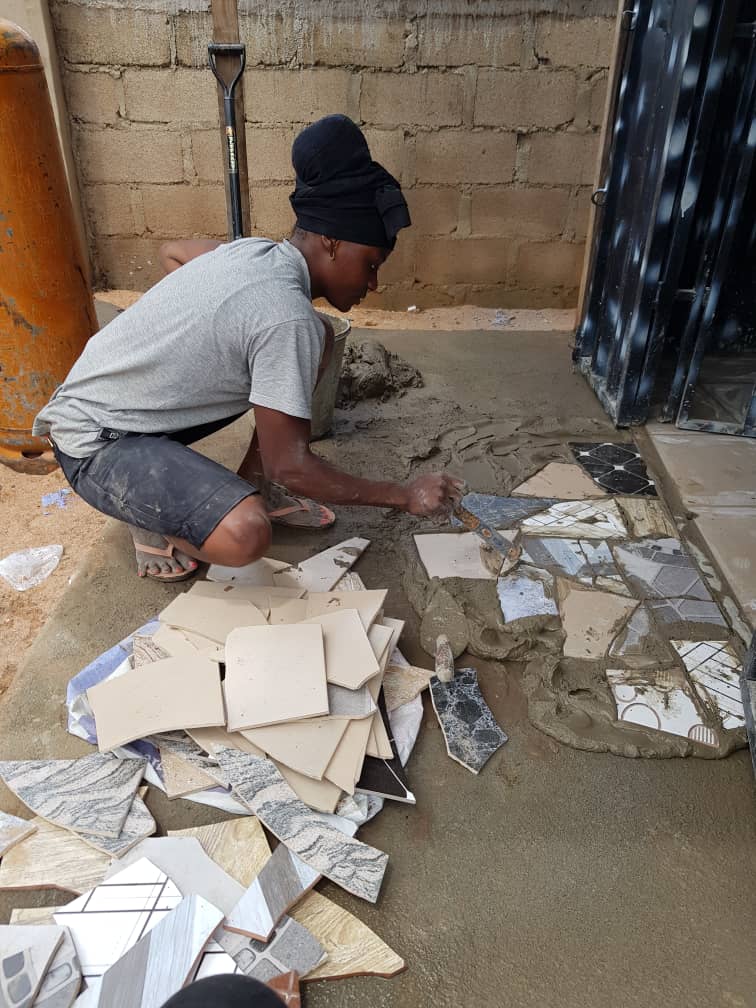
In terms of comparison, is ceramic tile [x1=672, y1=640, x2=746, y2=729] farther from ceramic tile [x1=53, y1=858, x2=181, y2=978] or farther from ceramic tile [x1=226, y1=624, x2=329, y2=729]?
ceramic tile [x1=53, y1=858, x2=181, y2=978]

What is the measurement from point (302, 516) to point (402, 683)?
3.40 feet

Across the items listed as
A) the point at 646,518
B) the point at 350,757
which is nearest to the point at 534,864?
the point at 350,757

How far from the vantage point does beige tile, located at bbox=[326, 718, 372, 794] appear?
181cm

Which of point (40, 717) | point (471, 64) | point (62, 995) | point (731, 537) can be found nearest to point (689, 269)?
point (731, 537)

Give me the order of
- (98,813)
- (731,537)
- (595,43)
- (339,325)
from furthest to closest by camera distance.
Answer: (595,43) < (339,325) < (731,537) < (98,813)

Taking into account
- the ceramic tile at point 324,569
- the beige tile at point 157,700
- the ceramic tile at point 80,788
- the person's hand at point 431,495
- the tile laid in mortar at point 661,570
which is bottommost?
the tile laid in mortar at point 661,570

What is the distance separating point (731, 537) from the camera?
9.40 feet

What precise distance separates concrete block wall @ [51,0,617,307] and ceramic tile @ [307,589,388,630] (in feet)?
12.6

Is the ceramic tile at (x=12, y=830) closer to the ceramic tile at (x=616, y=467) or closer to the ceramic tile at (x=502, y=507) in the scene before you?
the ceramic tile at (x=502, y=507)

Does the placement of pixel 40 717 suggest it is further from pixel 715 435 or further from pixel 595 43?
pixel 595 43

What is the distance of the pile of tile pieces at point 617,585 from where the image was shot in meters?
2.18

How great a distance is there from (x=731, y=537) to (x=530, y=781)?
1505mm

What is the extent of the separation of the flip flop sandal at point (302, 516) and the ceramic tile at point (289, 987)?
1735mm

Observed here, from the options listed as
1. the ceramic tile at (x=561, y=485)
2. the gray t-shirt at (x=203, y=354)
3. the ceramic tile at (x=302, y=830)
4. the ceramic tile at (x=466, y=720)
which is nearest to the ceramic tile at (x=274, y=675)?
the ceramic tile at (x=302, y=830)
